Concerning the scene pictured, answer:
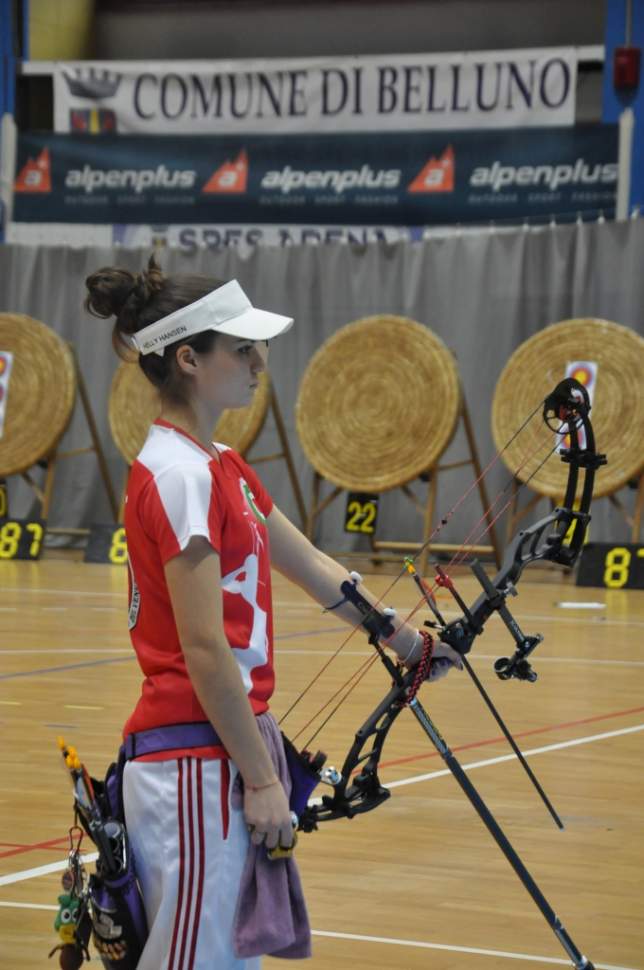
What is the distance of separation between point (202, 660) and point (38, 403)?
9.74 meters

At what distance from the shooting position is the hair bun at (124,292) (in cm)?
188

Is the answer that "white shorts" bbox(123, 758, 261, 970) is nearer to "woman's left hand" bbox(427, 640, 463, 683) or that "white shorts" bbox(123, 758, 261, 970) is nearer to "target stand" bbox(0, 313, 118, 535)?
"woman's left hand" bbox(427, 640, 463, 683)

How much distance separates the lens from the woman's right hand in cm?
171

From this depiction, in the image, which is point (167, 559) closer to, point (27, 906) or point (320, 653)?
point (27, 906)

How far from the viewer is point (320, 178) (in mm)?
12117

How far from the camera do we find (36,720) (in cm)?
467

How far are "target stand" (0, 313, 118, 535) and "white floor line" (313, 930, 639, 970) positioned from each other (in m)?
8.50

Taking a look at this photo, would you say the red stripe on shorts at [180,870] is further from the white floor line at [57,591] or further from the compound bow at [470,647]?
the white floor line at [57,591]

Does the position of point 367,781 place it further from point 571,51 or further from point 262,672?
point 571,51

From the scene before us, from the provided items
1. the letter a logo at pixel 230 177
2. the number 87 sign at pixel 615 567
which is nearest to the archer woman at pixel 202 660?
the number 87 sign at pixel 615 567

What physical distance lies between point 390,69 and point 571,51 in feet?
4.06

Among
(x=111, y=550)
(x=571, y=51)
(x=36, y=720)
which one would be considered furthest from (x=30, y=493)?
(x=36, y=720)

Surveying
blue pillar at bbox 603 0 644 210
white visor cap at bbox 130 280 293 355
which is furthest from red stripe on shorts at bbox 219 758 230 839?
blue pillar at bbox 603 0 644 210

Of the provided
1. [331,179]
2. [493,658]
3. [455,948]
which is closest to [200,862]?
[455,948]
